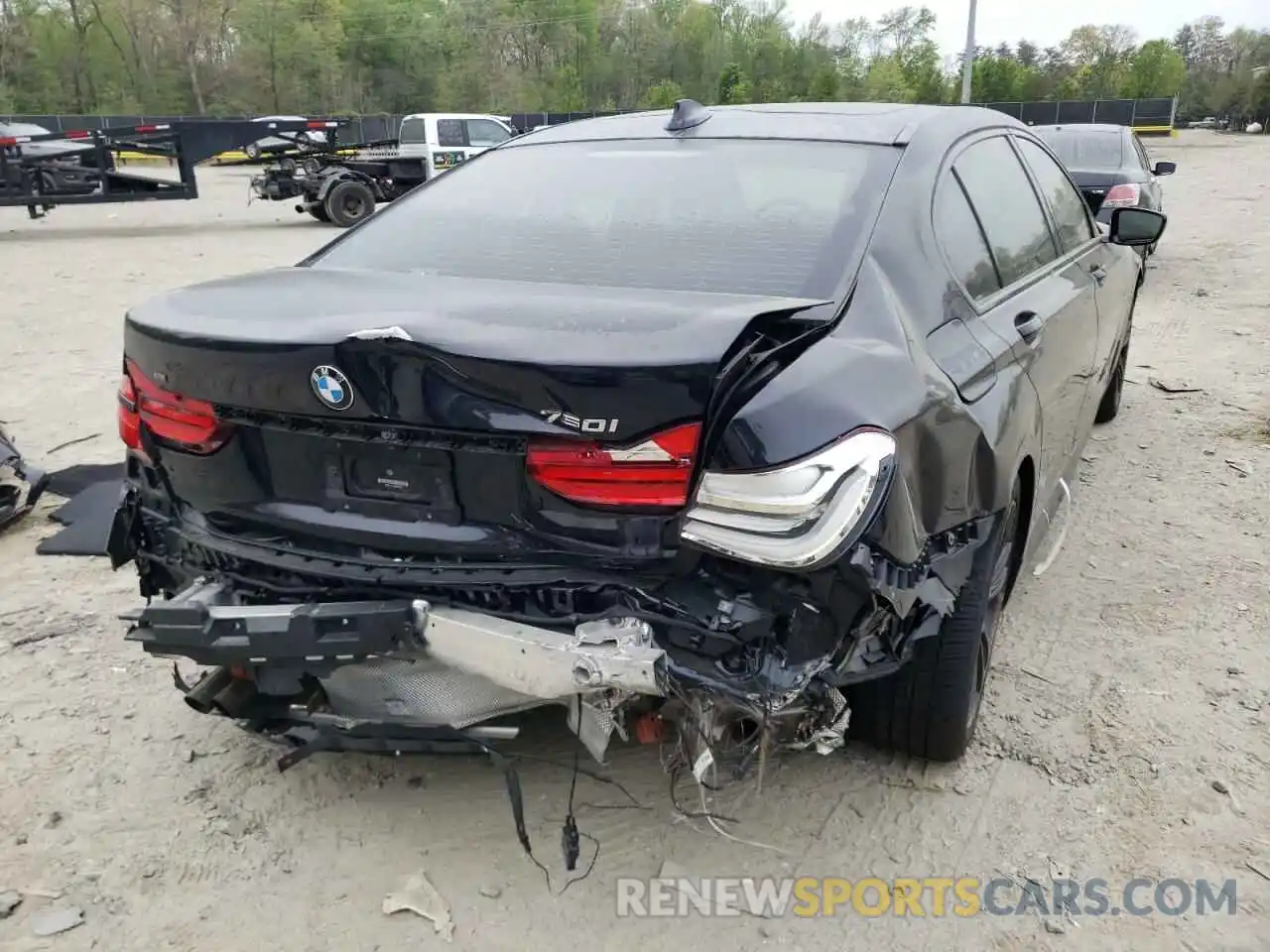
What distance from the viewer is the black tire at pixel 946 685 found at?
2.54 meters

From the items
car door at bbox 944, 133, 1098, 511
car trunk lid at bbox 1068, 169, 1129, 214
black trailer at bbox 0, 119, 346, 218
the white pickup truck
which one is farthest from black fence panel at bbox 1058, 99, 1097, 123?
car door at bbox 944, 133, 1098, 511

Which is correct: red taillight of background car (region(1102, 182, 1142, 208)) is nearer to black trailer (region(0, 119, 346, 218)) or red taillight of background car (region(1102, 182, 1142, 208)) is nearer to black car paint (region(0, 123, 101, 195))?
black trailer (region(0, 119, 346, 218))

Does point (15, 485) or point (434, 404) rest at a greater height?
point (434, 404)

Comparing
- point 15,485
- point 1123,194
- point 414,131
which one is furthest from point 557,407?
point 414,131

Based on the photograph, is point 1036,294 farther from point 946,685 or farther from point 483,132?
point 483,132

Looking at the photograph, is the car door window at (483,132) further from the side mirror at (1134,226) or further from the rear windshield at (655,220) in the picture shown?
the rear windshield at (655,220)

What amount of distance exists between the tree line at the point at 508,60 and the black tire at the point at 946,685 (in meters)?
63.3

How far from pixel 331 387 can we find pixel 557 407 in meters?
0.50

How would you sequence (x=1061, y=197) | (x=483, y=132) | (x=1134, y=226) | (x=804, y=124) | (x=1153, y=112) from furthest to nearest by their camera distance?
(x=1153, y=112), (x=483, y=132), (x=1134, y=226), (x=1061, y=197), (x=804, y=124)

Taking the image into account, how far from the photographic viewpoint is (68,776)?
111 inches

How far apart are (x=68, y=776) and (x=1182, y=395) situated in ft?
20.3

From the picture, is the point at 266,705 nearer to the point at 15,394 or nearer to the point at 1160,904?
the point at 1160,904

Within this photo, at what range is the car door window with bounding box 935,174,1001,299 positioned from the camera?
2.71 metres

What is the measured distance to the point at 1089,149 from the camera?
10.1 metres
